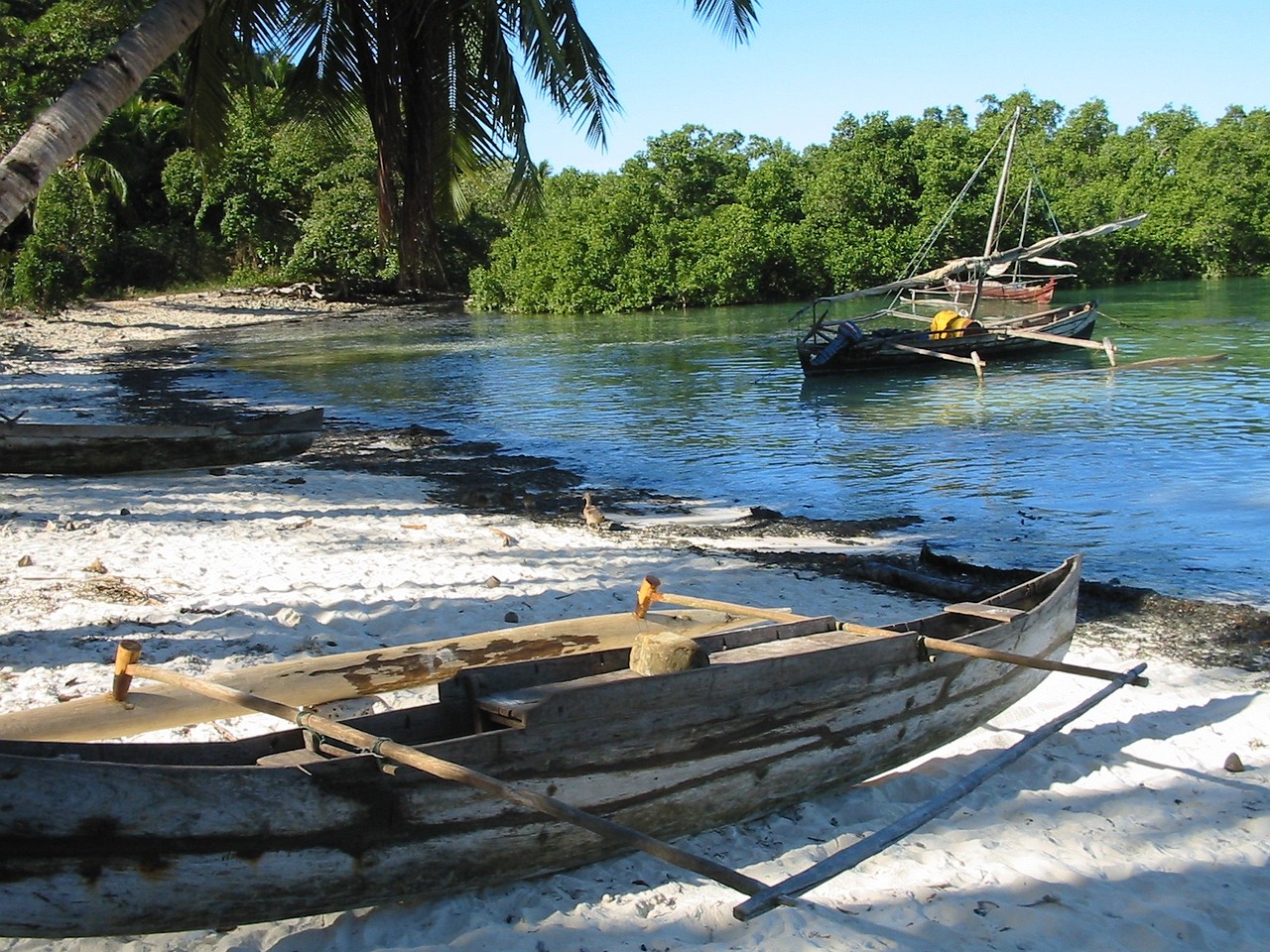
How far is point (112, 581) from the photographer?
745cm

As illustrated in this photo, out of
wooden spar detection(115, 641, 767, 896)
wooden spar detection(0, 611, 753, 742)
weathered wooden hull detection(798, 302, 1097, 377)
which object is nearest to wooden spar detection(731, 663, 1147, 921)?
wooden spar detection(115, 641, 767, 896)

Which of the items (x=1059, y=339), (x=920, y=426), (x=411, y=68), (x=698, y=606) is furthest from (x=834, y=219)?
(x=698, y=606)

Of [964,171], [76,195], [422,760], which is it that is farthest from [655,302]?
[422,760]

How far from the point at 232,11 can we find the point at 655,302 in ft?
144

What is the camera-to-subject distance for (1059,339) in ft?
80.0

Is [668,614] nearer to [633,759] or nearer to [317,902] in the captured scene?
[633,759]

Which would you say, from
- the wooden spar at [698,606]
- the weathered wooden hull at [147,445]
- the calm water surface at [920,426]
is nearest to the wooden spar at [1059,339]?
the calm water surface at [920,426]

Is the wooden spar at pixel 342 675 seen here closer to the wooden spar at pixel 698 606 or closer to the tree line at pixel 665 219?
the wooden spar at pixel 698 606

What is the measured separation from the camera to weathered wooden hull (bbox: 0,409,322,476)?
1127 cm

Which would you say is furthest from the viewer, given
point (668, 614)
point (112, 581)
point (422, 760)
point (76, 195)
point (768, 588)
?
point (76, 195)

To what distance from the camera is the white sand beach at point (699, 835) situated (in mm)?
3945

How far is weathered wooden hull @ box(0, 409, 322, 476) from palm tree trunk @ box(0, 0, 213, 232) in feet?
20.8

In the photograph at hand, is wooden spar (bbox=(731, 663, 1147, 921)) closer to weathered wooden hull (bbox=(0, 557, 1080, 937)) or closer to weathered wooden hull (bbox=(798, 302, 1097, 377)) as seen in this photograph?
weathered wooden hull (bbox=(0, 557, 1080, 937))

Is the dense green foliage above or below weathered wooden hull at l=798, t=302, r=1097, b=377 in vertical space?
above
